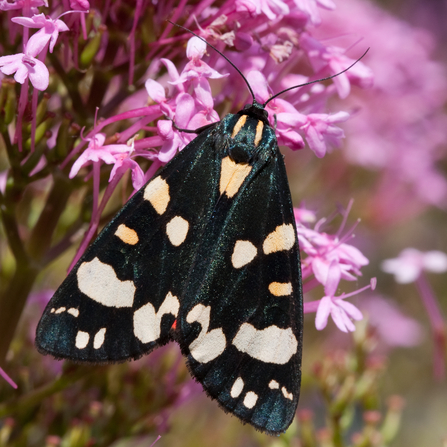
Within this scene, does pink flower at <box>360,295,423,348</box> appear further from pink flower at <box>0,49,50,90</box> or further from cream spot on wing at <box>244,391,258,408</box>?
pink flower at <box>0,49,50,90</box>

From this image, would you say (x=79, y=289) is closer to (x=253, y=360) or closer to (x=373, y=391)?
(x=253, y=360)

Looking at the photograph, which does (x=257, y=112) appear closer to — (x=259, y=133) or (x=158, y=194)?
(x=259, y=133)

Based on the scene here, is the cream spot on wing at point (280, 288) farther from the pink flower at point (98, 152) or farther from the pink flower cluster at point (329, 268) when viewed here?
the pink flower at point (98, 152)

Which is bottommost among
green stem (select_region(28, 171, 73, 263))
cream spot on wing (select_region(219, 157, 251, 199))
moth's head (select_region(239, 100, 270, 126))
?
green stem (select_region(28, 171, 73, 263))

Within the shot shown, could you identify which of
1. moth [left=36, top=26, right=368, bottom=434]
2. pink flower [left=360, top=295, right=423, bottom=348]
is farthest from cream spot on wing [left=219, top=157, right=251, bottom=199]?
pink flower [left=360, top=295, right=423, bottom=348]

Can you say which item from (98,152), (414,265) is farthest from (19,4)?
(414,265)

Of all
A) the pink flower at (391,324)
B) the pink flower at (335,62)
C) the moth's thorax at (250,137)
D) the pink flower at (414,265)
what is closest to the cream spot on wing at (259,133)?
the moth's thorax at (250,137)

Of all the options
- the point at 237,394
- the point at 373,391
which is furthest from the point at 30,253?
the point at 373,391
